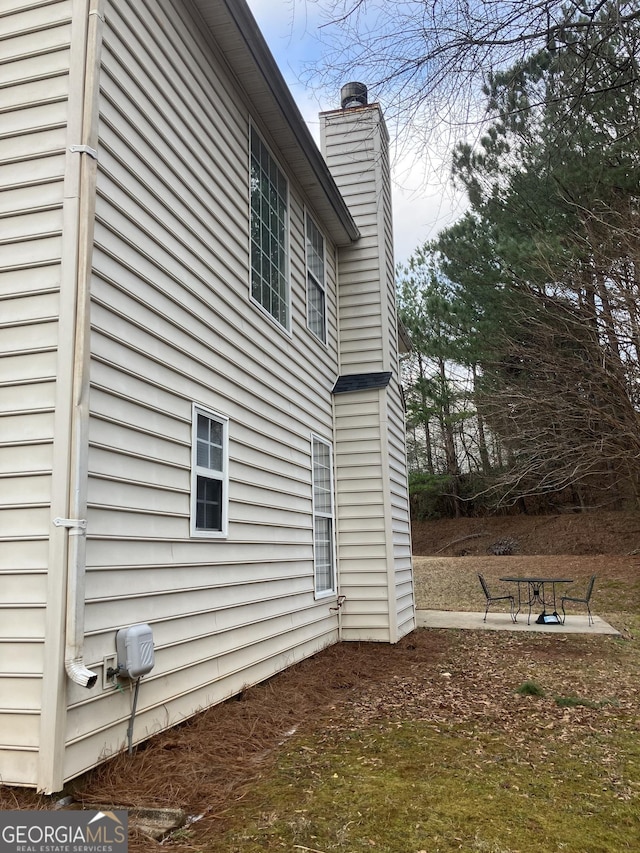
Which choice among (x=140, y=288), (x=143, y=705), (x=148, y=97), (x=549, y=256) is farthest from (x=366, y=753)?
(x=549, y=256)

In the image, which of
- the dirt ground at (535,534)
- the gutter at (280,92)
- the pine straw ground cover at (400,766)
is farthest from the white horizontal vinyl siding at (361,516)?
the dirt ground at (535,534)

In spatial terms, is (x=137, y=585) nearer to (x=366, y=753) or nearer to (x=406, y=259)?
(x=366, y=753)

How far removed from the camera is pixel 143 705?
361 cm

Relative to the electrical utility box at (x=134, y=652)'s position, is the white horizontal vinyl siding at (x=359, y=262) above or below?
above

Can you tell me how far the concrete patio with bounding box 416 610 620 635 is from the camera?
937 centimetres

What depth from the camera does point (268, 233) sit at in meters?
6.44

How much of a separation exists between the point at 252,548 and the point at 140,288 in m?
2.53

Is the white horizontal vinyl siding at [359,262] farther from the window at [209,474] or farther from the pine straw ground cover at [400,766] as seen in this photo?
the pine straw ground cover at [400,766]

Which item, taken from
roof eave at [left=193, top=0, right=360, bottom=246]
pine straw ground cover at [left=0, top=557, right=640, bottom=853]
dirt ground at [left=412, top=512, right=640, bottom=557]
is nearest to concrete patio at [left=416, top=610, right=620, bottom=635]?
pine straw ground cover at [left=0, top=557, right=640, bottom=853]

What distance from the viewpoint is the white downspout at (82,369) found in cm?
295

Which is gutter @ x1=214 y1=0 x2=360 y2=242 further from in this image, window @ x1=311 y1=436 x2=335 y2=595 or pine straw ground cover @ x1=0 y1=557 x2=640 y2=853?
pine straw ground cover @ x1=0 y1=557 x2=640 y2=853

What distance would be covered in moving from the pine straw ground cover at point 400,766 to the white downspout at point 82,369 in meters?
0.73

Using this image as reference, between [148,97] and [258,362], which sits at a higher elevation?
[148,97]

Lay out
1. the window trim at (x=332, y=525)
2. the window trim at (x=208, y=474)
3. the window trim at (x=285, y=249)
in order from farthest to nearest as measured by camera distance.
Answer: the window trim at (x=332, y=525) → the window trim at (x=285, y=249) → the window trim at (x=208, y=474)
